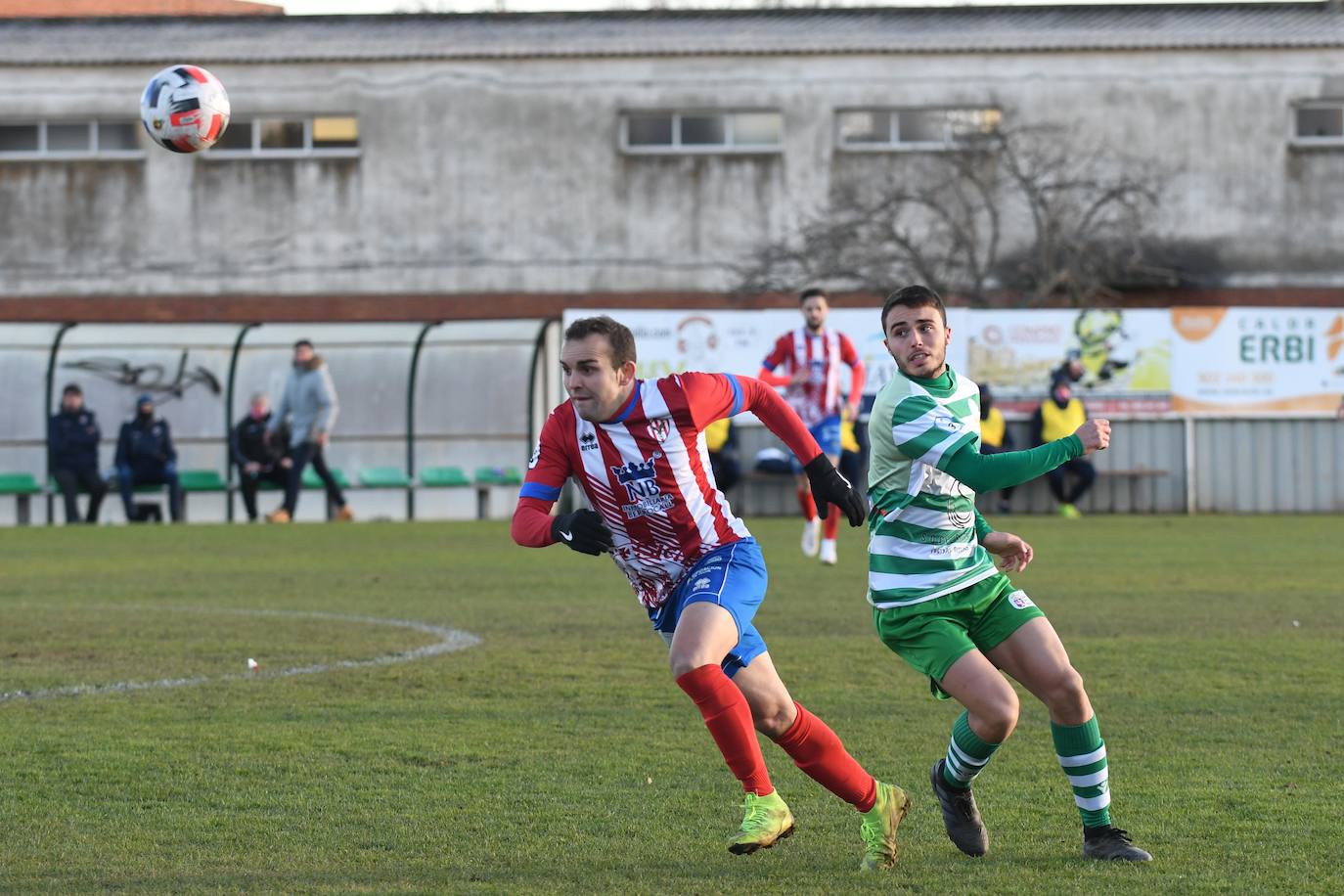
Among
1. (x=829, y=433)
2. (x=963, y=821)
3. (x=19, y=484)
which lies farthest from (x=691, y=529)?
(x=19, y=484)

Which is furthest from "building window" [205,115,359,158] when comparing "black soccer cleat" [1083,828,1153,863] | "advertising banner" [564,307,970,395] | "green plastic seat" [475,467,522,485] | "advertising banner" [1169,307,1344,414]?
"black soccer cleat" [1083,828,1153,863]

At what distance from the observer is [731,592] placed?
18.4 ft

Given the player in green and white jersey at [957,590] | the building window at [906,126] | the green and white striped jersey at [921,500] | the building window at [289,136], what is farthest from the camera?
the building window at [289,136]

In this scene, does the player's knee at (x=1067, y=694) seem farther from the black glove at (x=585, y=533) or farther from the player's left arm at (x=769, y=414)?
the black glove at (x=585, y=533)

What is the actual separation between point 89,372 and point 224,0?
113 feet

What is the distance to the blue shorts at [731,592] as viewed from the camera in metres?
5.58

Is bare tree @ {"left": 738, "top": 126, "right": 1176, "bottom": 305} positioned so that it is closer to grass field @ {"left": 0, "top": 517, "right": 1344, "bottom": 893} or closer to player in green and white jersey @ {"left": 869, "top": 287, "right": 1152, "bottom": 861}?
grass field @ {"left": 0, "top": 517, "right": 1344, "bottom": 893}

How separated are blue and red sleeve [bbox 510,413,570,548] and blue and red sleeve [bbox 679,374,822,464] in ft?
1.43

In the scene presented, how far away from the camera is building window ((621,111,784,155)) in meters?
33.1

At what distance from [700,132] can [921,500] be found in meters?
28.4

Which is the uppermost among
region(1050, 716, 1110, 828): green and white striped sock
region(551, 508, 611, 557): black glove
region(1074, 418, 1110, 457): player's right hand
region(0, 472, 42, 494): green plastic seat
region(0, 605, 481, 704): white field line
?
region(1074, 418, 1110, 457): player's right hand

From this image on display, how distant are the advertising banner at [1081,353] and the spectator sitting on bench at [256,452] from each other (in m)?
8.82

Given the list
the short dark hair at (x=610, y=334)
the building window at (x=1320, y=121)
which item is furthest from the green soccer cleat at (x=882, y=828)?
the building window at (x=1320, y=121)

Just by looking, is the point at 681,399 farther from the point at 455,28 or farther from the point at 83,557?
the point at 455,28
